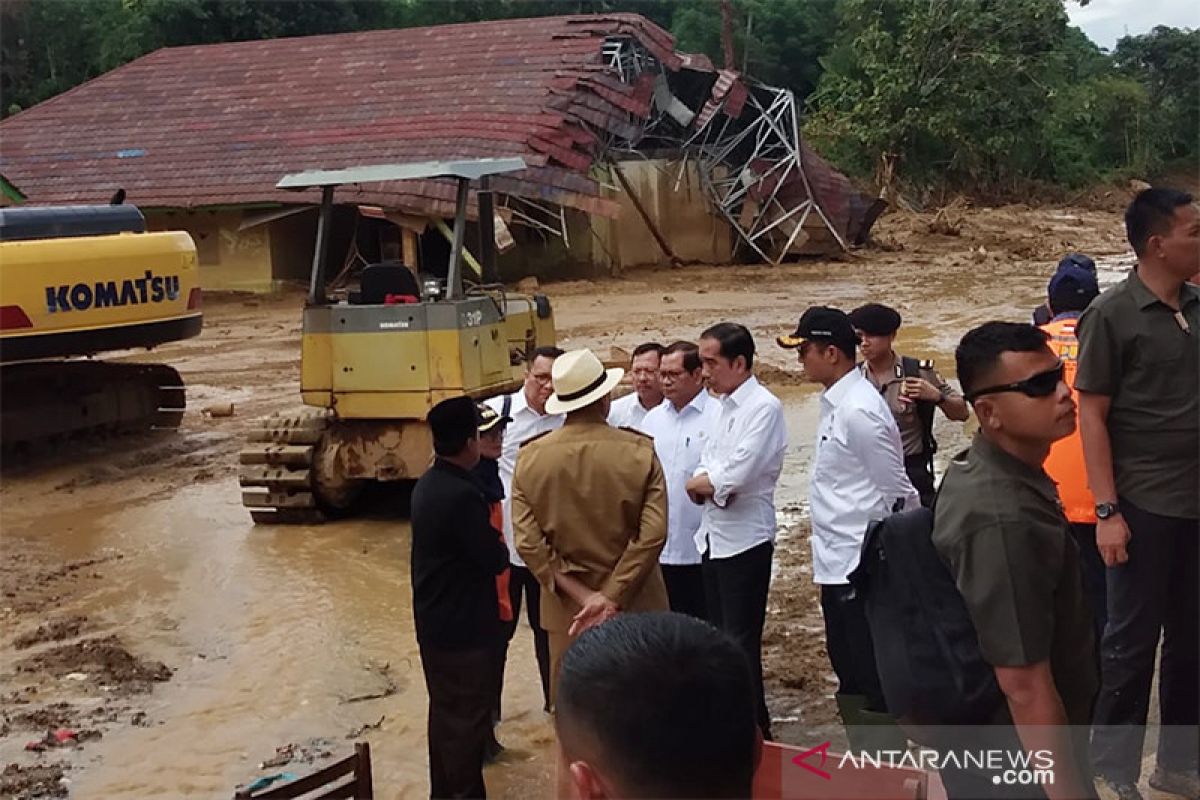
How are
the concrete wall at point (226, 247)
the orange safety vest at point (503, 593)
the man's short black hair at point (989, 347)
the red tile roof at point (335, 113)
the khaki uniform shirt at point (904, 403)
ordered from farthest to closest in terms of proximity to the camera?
the concrete wall at point (226, 247) < the red tile roof at point (335, 113) < the khaki uniform shirt at point (904, 403) < the orange safety vest at point (503, 593) < the man's short black hair at point (989, 347)

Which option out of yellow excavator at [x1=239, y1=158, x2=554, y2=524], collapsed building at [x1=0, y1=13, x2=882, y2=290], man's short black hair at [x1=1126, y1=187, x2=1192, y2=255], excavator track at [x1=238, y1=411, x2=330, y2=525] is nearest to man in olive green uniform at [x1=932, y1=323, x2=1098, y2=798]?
man's short black hair at [x1=1126, y1=187, x2=1192, y2=255]

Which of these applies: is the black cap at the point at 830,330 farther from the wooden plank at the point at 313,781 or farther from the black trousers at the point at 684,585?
the wooden plank at the point at 313,781

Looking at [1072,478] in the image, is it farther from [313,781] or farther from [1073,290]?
[313,781]

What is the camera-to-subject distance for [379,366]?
9117 millimetres

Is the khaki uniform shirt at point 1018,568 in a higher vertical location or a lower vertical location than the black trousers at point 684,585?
higher

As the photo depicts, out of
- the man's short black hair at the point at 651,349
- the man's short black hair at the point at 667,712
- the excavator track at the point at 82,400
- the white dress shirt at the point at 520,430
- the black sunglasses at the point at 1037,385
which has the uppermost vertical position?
the black sunglasses at the point at 1037,385

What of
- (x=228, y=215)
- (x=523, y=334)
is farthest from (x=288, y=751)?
(x=228, y=215)

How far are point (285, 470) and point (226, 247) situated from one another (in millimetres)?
16359

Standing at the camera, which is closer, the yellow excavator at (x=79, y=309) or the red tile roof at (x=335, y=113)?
the yellow excavator at (x=79, y=309)

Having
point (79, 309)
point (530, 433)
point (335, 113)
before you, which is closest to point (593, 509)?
point (530, 433)

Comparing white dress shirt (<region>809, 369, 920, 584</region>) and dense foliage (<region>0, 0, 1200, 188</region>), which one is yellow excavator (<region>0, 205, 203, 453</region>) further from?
dense foliage (<region>0, 0, 1200, 188</region>)

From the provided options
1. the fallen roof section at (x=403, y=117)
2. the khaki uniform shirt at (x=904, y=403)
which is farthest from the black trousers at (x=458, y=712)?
the fallen roof section at (x=403, y=117)

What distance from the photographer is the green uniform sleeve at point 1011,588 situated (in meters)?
2.71

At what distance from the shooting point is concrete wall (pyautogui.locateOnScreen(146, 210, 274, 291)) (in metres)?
24.7
